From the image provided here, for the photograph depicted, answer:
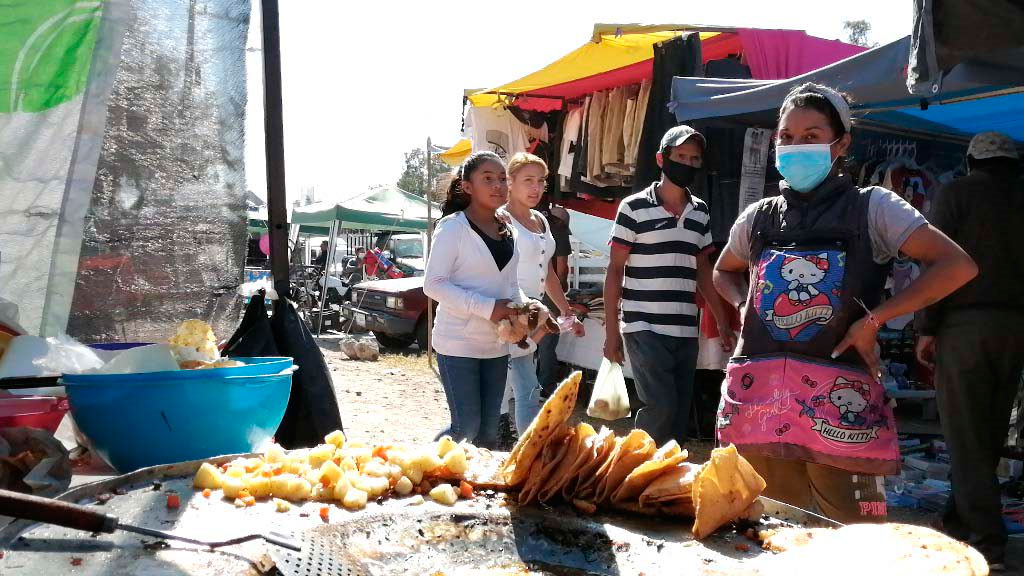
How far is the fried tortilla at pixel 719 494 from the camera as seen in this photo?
1898mm

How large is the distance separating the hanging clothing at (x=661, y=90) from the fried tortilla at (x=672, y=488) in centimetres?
494

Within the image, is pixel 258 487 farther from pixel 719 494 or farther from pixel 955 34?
pixel 955 34

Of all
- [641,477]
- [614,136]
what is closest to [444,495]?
[641,477]

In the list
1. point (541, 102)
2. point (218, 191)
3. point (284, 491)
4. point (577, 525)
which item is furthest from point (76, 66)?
point (541, 102)

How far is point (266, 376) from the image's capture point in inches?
108

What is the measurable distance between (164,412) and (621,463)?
1430 millimetres

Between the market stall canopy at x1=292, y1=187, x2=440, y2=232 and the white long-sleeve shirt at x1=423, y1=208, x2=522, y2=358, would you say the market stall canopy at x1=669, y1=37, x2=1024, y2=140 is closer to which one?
the white long-sleeve shirt at x1=423, y1=208, x2=522, y2=358

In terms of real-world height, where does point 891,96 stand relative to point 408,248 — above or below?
above

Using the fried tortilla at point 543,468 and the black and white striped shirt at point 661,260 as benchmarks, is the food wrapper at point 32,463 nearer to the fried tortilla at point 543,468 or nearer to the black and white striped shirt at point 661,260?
the fried tortilla at point 543,468

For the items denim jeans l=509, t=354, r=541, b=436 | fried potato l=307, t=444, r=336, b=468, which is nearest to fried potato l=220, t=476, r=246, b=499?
fried potato l=307, t=444, r=336, b=468

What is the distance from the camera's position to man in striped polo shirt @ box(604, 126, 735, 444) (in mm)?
4582

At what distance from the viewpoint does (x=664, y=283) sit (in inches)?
182

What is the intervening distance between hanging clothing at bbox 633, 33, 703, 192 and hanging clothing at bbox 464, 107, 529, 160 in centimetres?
266

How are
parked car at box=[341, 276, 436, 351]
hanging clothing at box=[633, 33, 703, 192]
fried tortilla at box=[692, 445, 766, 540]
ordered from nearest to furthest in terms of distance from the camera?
fried tortilla at box=[692, 445, 766, 540] < hanging clothing at box=[633, 33, 703, 192] < parked car at box=[341, 276, 436, 351]
